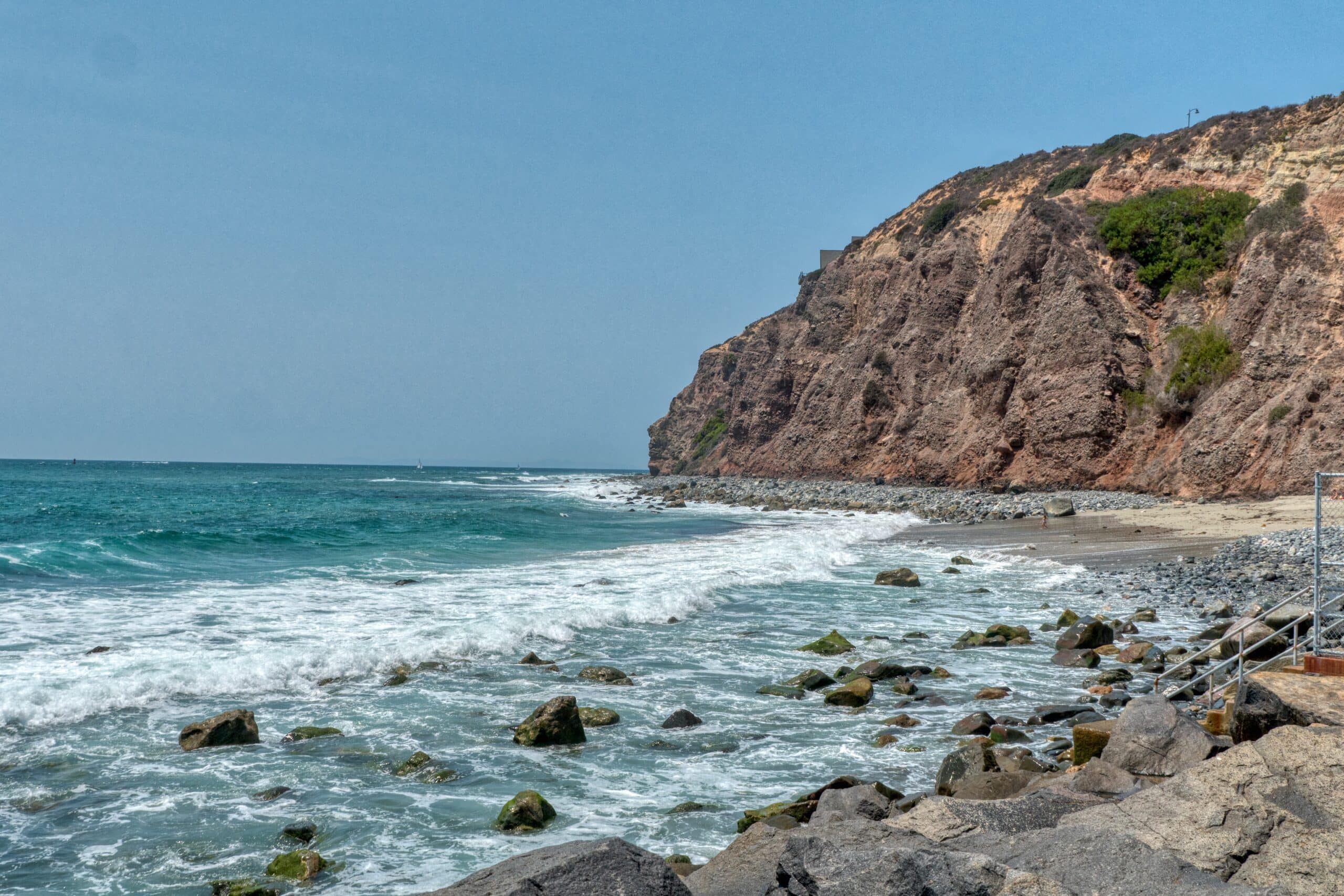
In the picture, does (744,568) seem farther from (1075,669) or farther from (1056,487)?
(1056,487)

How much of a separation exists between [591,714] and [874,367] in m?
51.1

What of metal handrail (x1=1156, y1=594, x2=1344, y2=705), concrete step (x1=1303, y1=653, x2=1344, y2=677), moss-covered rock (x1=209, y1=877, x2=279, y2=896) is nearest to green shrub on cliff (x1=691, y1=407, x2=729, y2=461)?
metal handrail (x1=1156, y1=594, x2=1344, y2=705)

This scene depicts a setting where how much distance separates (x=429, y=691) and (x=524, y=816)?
434cm

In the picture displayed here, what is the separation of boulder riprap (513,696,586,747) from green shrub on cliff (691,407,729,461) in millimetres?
79805

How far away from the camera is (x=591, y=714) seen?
958 centimetres

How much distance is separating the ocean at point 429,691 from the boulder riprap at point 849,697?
227 mm

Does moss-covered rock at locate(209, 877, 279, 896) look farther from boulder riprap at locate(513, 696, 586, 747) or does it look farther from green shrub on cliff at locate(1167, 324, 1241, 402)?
green shrub on cliff at locate(1167, 324, 1241, 402)

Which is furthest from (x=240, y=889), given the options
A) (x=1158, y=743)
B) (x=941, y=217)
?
(x=941, y=217)

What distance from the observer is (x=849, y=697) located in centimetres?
1017

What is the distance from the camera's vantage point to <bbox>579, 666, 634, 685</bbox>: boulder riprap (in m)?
11.3

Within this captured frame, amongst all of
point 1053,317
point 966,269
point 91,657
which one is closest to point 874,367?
point 966,269

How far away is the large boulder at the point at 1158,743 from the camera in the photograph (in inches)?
251

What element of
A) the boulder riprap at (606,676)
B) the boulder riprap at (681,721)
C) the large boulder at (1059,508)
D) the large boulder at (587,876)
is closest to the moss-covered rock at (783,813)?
the large boulder at (587,876)

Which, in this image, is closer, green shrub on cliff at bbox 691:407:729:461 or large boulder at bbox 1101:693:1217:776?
large boulder at bbox 1101:693:1217:776
